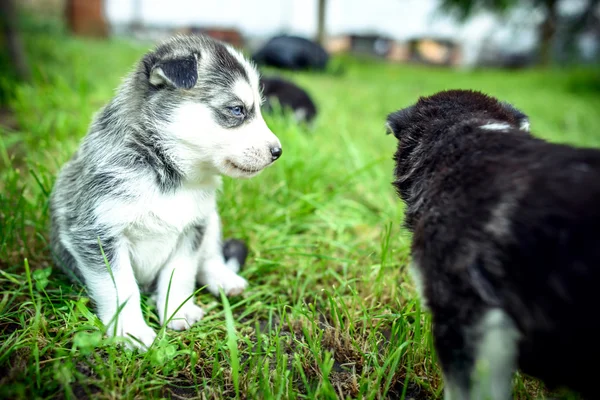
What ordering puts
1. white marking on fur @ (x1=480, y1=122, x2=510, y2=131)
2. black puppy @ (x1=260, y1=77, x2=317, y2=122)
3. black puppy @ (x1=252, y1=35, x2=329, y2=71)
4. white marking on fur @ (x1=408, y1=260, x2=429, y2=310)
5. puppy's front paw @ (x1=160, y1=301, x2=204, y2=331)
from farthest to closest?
black puppy @ (x1=252, y1=35, x2=329, y2=71), black puppy @ (x1=260, y1=77, x2=317, y2=122), puppy's front paw @ (x1=160, y1=301, x2=204, y2=331), white marking on fur @ (x1=480, y1=122, x2=510, y2=131), white marking on fur @ (x1=408, y1=260, x2=429, y2=310)

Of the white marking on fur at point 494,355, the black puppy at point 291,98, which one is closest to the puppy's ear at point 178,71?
the white marking on fur at point 494,355

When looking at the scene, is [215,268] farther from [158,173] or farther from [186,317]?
[158,173]

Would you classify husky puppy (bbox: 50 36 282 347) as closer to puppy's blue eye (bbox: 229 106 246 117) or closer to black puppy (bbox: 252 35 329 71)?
puppy's blue eye (bbox: 229 106 246 117)

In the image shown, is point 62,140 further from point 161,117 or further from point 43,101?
point 161,117

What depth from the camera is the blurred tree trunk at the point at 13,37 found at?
6453mm

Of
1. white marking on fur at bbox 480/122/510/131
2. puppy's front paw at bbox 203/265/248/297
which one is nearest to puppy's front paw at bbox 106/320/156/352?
puppy's front paw at bbox 203/265/248/297

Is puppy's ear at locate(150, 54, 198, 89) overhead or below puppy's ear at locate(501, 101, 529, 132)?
overhead

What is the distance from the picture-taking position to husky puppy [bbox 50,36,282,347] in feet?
8.38

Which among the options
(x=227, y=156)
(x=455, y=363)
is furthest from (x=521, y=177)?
(x=227, y=156)

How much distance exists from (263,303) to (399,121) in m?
1.45

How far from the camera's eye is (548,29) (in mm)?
27250

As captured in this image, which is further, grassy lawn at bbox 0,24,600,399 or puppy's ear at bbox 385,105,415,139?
puppy's ear at bbox 385,105,415,139

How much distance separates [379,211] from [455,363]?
292 cm

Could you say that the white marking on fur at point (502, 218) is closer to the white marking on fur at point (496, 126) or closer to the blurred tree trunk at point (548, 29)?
the white marking on fur at point (496, 126)
